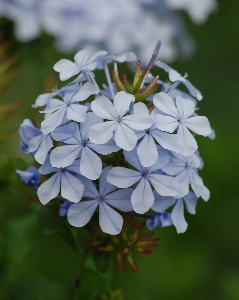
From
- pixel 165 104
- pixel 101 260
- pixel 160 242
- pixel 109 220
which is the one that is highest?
pixel 165 104

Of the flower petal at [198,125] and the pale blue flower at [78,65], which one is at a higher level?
the pale blue flower at [78,65]

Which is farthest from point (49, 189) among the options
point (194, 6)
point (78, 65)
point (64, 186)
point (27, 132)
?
point (194, 6)

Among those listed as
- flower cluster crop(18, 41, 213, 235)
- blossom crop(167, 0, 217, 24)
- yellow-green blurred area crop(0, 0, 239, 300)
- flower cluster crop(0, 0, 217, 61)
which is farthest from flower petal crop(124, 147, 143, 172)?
blossom crop(167, 0, 217, 24)

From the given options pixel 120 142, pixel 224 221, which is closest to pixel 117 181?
pixel 120 142

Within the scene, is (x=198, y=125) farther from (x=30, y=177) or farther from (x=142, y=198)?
(x=30, y=177)

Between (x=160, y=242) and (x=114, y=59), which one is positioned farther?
(x=160, y=242)

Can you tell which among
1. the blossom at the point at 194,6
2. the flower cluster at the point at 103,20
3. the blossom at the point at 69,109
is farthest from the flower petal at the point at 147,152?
the blossom at the point at 194,6

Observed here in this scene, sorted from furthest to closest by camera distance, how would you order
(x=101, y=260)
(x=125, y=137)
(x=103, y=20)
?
(x=103, y=20)
(x=101, y=260)
(x=125, y=137)

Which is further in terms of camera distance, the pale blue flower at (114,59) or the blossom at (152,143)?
the pale blue flower at (114,59)

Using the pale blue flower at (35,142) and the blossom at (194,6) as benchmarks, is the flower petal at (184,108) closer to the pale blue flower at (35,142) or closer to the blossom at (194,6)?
the pale blue flower at (35,142)
